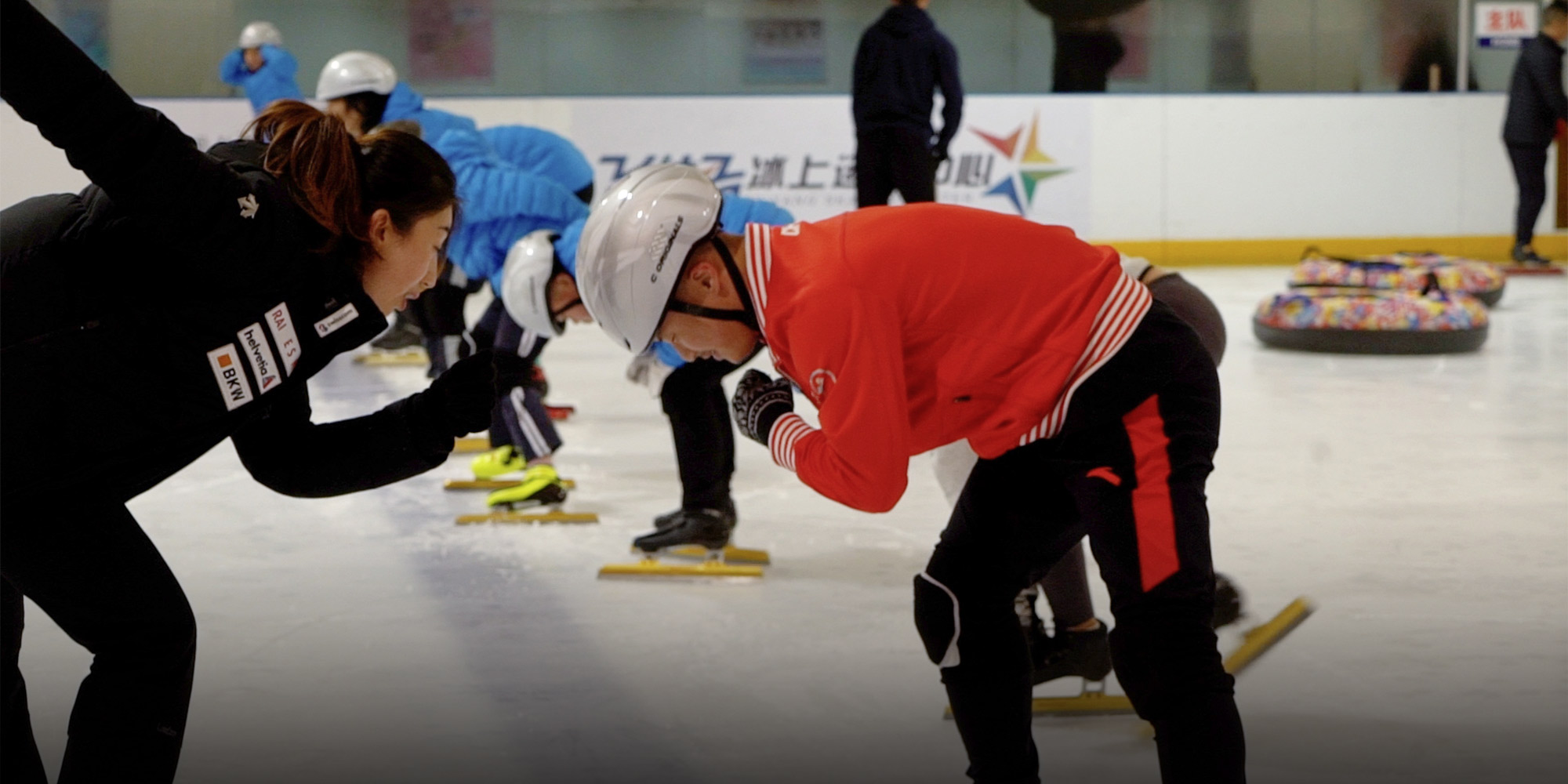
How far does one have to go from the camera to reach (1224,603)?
3480mm

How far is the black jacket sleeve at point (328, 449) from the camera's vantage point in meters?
2.08

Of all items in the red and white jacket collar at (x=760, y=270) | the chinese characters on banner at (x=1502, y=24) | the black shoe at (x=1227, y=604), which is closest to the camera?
the red and white jacket collar at (x=760, y=270)

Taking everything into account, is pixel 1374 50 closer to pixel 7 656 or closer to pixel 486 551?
pixel 486 551

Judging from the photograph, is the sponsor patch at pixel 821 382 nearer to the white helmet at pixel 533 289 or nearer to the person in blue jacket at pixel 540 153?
the white helmet at pixel 533 289

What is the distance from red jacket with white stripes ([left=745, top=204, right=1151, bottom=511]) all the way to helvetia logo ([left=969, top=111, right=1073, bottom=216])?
10.3 meters

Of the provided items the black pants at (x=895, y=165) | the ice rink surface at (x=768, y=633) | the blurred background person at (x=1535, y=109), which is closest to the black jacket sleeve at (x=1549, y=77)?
the blurred background person at (x=1535, y=109)

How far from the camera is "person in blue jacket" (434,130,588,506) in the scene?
14.8 ft

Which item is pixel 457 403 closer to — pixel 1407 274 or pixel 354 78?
pixel 354 78

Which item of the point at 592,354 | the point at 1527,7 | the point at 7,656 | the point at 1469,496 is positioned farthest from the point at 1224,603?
the point at 1527,7

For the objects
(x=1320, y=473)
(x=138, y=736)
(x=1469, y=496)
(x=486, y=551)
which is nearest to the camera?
(x=138, y=736)

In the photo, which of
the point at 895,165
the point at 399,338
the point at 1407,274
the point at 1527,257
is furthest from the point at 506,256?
the point at 1527,257

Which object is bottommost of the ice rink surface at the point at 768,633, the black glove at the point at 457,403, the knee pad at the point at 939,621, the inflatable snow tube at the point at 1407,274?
the ice rink surface at the point at 768,633

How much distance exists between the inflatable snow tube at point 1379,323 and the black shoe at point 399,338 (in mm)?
4450

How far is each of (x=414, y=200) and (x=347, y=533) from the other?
2.74 metres
